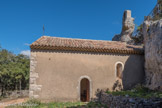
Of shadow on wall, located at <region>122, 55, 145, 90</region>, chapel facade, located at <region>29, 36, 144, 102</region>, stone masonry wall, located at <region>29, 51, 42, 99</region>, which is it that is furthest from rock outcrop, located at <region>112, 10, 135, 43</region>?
Result: stone masonry wall, located at <region>29, 51, 42, 99</region>

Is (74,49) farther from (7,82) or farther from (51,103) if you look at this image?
(7,82)

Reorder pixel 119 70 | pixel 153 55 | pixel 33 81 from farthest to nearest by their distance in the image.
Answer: pixel 119 70 < pixel 153 55 < pixel 33 81

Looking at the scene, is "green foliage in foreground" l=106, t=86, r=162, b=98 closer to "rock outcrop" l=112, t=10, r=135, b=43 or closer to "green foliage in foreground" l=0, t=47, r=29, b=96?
"rock outcrop" l=112, t=10, r=135, b=43

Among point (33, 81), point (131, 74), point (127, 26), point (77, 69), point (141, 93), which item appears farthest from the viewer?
point (127, 26)

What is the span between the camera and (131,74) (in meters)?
9.59

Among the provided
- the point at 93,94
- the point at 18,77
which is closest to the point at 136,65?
the point at 93,94

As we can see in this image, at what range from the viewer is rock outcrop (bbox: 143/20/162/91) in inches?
298

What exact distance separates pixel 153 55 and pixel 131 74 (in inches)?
91.8

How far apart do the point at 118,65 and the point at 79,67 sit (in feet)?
11.3

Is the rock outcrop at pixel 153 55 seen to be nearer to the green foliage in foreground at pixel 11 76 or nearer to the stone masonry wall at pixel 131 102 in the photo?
the stone masonry wall at pixel 131 102

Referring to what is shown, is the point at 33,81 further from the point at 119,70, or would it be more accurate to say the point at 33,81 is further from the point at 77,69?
the point at 119,70

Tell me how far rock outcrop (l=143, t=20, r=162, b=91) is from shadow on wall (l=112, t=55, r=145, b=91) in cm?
57

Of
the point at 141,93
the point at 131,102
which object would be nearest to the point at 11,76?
the point at 131,102

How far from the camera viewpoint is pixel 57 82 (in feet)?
27.4
